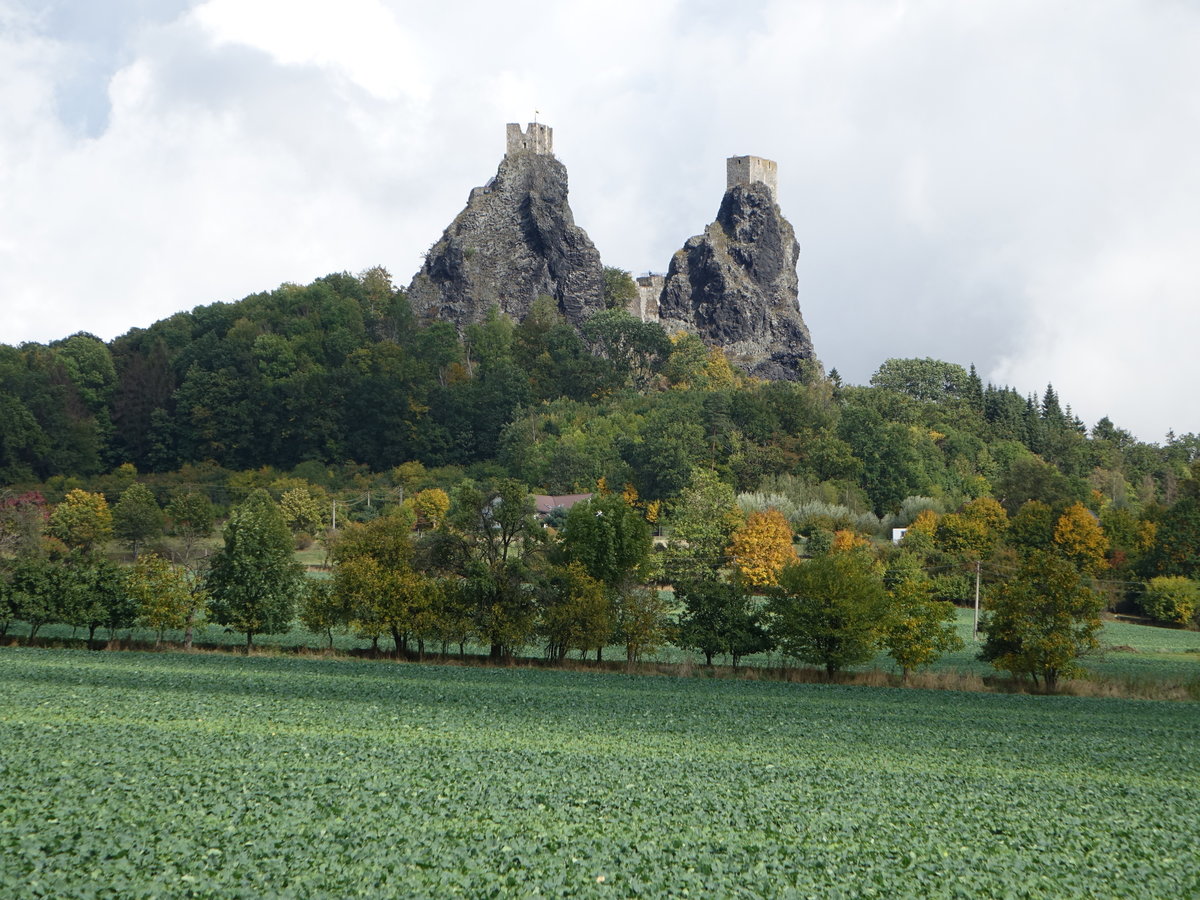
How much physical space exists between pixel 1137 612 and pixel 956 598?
12.8 m

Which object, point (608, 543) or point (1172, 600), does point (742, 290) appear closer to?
point (1172, 600)

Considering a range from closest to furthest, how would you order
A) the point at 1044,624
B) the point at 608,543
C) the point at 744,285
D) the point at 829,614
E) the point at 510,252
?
the point at 1044,624, the point at 829,614, the point at 608,543, the point at 510,252, the point at 744,285

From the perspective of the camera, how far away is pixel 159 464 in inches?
4584

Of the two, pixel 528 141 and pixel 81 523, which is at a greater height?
pixel 528 141

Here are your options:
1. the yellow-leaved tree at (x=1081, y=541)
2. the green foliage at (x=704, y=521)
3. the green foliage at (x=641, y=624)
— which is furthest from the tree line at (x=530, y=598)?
the yellow-leaved tree at (x=1081, y=541)

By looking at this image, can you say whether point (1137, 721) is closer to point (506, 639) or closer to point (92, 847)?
point (506, 639)

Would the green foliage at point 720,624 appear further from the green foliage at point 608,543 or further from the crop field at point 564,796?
the crop field at point 564,796

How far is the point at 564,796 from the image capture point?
20.8 meters

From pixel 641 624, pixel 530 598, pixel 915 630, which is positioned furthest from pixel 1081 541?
pixel 530 598

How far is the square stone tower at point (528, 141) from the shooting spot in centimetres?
14425

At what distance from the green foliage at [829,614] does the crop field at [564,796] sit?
406 inches

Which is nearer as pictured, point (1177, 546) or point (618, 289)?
point (1177, 546)

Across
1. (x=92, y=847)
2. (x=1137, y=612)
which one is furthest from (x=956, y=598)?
(x=92, y=847)

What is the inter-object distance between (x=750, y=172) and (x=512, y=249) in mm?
35955
